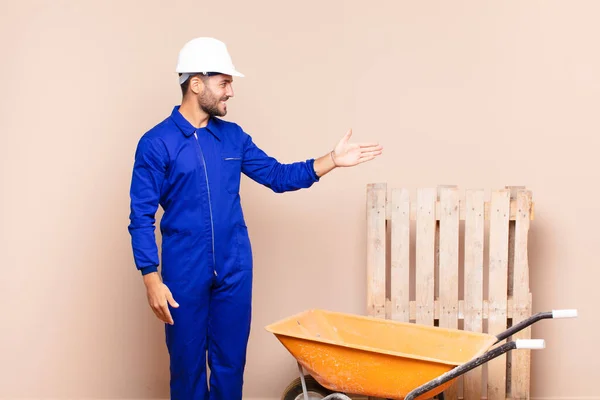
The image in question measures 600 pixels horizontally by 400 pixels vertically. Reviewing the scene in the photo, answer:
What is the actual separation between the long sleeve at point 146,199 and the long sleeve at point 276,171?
1.60ft

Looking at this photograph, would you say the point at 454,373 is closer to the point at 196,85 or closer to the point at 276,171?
the point at 276,171

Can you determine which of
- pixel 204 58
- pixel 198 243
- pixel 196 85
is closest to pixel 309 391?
pixel 198 243

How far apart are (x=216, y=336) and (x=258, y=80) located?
1.61 meters

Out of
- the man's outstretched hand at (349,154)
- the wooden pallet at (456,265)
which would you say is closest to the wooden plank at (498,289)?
the wooden pallet at (456,265)

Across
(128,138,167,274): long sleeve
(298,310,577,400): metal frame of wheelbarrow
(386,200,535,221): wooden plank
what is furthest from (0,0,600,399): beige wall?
(298,310,577,400): metal frame of wheelbarrow

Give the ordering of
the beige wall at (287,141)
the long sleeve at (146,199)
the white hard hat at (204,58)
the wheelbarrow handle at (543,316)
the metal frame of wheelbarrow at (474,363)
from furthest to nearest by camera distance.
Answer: the beige wall at (287,141)
the white hard hat at (204,58)
the long sleeve at (146,199)
the wheelbarrow handle at (543,316)
the metal frame of wheelbarrow at (474,363)

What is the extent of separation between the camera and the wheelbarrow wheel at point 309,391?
12.1 feet

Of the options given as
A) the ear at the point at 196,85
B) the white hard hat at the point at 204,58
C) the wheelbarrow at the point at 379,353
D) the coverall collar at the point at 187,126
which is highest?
the white hard hat at the point at 204,58

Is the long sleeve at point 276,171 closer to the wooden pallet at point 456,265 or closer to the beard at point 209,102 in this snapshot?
the beard at point 209,102

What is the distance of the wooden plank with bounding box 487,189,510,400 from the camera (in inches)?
154

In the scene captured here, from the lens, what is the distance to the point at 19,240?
172 inches

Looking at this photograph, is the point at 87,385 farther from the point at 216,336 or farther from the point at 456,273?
the point at 456,273

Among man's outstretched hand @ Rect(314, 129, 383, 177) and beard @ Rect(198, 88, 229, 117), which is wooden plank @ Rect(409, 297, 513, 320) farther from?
beard @ Rect(198, 88, 229, 117)

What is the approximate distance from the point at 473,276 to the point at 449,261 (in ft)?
0.51
